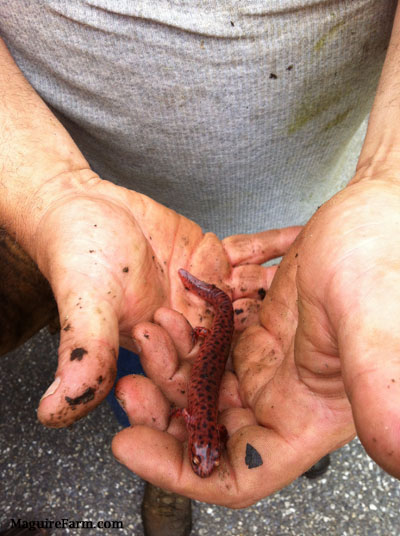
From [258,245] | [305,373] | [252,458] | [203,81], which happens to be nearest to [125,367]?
[258,245]

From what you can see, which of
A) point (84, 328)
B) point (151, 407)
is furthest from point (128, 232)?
point (151, 407)

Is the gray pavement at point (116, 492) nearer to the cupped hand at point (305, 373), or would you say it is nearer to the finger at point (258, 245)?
the cupped hand at point (305, 373)

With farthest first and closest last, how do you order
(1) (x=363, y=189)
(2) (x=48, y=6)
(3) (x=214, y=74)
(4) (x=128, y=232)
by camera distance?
(3) (x=214, y=74) < (2) (x=48, y=6) < (4) (x=128, y=232) < (1) (x=363, y=189)

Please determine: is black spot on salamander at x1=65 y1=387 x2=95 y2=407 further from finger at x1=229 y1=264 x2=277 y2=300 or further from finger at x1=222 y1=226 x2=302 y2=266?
finger at x1=222 y1=226 x2=302 y2=266

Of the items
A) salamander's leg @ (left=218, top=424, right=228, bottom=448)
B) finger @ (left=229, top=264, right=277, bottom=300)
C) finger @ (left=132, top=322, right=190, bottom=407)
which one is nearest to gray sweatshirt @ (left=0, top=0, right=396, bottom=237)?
finger @ (left=229, top=264, right=277, bottom=300)

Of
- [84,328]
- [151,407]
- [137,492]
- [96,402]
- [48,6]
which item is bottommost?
[137,492]

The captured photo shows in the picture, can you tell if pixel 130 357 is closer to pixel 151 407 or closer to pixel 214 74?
pixel 151 407
